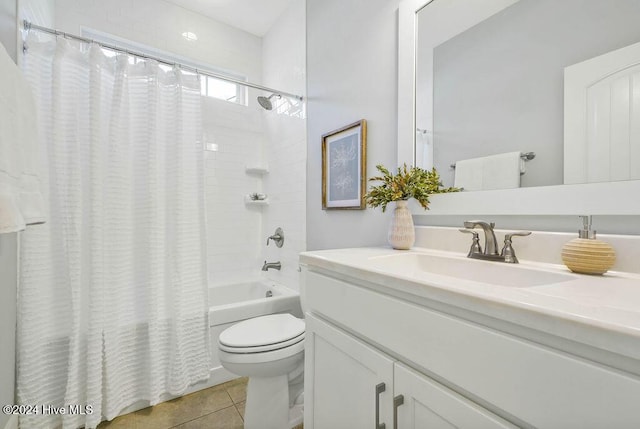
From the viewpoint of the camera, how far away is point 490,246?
961mm

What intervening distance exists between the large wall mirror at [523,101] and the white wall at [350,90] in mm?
122

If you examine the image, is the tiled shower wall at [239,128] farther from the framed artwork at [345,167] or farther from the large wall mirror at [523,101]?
the large wall mirror at [523,101]

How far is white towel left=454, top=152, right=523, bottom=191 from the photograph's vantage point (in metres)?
0.98

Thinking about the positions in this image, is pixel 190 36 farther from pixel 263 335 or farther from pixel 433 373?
pixel 433 373

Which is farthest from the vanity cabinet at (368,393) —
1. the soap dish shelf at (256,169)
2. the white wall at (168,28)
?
the white wall at (168,28)

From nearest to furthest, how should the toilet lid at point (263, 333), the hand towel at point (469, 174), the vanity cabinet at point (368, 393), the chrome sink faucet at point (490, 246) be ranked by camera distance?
the vanity cabinet at point (368, 393) < the chrome sink faucet at point (490, 246) < the hand towel at point (469, 174) < the toilet lid at point (263, 333)

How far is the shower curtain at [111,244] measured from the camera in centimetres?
133

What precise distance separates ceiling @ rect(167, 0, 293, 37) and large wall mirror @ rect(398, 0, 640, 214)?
58.0 inches

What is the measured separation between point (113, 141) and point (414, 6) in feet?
5.30

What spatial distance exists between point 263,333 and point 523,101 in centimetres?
146

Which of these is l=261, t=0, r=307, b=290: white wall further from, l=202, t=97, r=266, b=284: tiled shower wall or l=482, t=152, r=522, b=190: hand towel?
l=482, t=152, r=522, b=190: hand towel

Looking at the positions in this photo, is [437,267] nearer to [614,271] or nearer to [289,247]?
[614,271]

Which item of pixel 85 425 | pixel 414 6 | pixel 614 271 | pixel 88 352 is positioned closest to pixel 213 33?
pixel 414 6

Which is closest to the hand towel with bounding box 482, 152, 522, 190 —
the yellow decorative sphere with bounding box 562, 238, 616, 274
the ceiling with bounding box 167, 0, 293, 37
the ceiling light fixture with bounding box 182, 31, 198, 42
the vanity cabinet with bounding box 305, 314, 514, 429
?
the yellow decorative sphere with bounding box 562, 238, 616, 274
